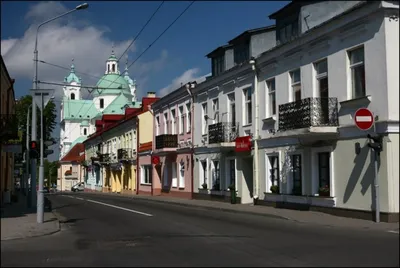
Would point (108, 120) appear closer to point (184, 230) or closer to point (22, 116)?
point (22, 116)

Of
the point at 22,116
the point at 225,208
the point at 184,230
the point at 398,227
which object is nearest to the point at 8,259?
the point at 184,230

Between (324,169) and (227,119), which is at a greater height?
(227,119)

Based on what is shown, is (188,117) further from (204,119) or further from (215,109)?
(215,109)

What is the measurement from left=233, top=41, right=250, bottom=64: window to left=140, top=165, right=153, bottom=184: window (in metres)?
17.2

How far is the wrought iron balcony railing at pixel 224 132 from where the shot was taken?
90.2ft

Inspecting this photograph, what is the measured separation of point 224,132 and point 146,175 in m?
18.1

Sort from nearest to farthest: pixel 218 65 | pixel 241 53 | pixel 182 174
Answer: pixel 241 53 < pixel 218 65 < pixel 182 174

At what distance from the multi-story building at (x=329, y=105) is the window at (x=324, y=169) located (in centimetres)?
4

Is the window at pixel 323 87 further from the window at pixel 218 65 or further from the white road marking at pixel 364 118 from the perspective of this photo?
the window at pixel 218 65

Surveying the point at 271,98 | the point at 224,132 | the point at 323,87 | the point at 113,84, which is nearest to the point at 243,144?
the point at 224,132

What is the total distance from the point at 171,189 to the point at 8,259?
27.5 metres

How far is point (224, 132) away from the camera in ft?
91.8

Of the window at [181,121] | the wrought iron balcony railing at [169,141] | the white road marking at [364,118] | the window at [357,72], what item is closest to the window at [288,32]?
the window at [357,72]

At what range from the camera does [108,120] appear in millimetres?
64375
